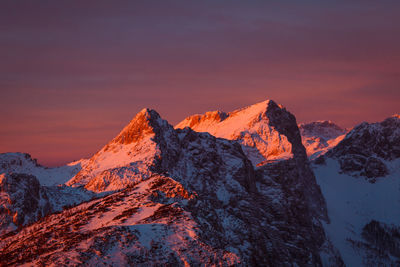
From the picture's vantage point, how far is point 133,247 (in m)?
75.6

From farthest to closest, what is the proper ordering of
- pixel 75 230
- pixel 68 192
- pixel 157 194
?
pixel 68 192 < pixel 157 194 < pixel 75 230

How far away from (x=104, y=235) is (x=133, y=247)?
5247mm

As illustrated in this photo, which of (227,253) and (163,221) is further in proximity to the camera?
(163,221)

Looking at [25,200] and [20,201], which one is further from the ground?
[25,200]

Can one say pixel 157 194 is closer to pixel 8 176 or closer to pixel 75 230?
pixel 75 230

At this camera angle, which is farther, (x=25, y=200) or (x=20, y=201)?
(x=25, y=200)

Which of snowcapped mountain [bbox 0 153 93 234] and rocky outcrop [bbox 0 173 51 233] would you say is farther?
snowcapped mountain [bbox 0 153 93 234]

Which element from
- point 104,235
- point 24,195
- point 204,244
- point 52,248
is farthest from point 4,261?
point 24,195

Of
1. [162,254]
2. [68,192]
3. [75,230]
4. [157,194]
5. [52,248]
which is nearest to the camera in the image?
[162,254]

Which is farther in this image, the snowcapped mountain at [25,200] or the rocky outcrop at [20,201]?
the snowcapped mountain at [25,200]

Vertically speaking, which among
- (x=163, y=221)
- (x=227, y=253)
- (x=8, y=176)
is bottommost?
(x=227, y=253)

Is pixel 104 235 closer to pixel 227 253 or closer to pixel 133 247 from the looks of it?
pixel 133 247

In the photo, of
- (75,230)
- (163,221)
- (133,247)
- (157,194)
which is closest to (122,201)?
(157,194)

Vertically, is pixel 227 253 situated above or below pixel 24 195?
below
